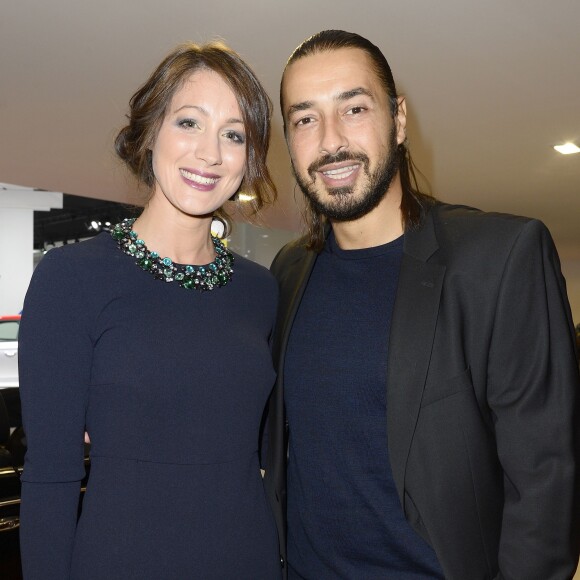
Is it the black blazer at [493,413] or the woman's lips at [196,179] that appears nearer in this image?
the black blazer at [493,413]

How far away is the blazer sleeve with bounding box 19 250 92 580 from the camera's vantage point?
55.7 inches

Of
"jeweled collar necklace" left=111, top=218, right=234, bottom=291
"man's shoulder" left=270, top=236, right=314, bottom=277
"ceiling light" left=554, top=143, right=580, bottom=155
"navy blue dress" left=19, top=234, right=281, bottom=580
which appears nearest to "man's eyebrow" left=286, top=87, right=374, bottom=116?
"man's shoulder" left=270, top=236, right=314, bottom=277

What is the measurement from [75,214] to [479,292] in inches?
462

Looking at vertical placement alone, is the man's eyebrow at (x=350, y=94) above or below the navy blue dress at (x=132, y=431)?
above

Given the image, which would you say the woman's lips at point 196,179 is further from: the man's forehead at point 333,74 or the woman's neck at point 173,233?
the man's forehead at point 333,74

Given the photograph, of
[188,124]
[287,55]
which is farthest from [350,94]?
[287,55]

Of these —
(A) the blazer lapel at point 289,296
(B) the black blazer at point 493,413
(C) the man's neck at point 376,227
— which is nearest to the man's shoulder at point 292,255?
(A) the blazer lapel at point 289,296

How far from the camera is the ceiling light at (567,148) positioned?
6148 millimetres

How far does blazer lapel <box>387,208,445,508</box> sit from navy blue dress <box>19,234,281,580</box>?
35 centimetres

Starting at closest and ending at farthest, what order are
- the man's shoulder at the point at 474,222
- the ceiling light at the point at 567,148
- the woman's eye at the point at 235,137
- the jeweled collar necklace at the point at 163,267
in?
the man's shoulder at the point at 474,222 → the jeweled collar necklace at the point at 163,267 → the woman's eye at the point at 235,137 → the ceiling light at the point at 567,148

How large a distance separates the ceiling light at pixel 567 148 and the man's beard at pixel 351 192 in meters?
4.88

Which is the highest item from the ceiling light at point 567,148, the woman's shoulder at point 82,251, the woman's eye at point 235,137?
the ceiling light at point 567,148

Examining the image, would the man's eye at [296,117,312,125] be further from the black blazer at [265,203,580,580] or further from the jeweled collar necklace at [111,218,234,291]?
the black blazer at [265,203,580,580]

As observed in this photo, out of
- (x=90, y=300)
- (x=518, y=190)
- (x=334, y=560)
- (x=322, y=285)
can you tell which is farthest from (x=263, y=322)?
(x=518, y=190)
